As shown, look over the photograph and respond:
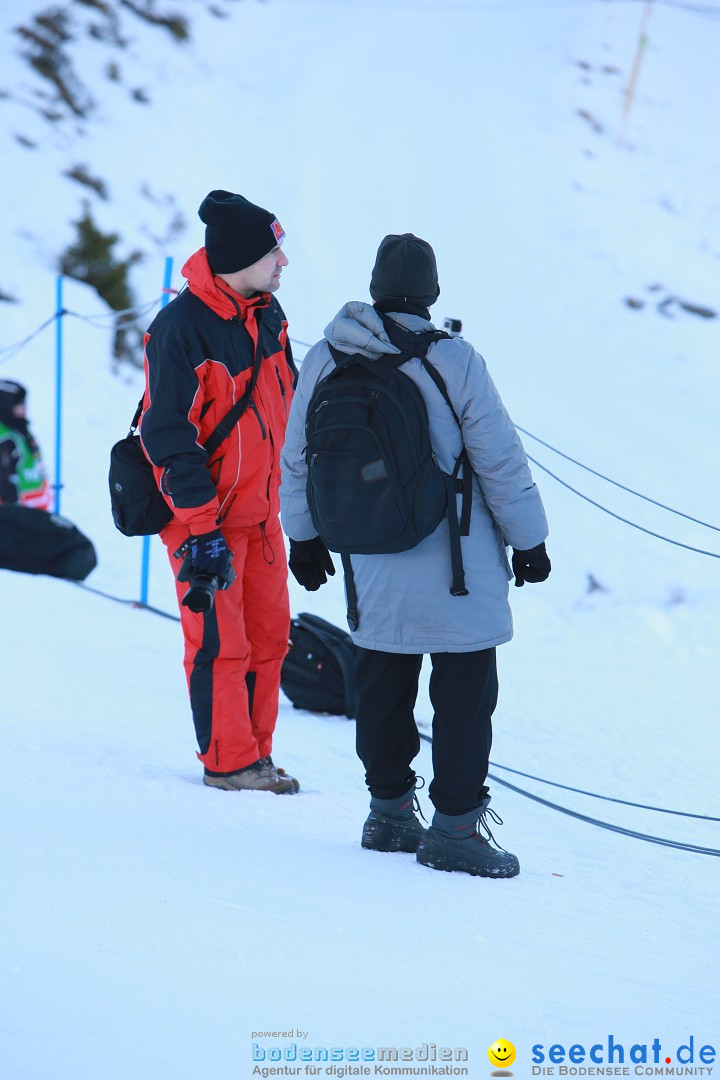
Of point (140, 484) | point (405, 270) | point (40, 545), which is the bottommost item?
point (40, 545)

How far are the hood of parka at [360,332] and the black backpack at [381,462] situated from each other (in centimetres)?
2

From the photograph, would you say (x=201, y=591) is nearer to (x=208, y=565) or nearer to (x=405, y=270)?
(x=208, y=565)

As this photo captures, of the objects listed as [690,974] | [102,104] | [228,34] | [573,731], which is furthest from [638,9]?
[690,974]

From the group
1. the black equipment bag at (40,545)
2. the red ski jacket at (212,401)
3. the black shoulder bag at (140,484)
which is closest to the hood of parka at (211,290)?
the red ski jacket at (212,401)

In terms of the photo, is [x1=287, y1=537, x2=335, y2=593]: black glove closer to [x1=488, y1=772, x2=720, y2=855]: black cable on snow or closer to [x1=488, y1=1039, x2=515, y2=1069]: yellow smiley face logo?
[x1=488, y1=1039, x2=515, y2=1069]: yellow smiley face logo

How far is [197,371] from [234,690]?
2.88 ft

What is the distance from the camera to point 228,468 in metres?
2.87

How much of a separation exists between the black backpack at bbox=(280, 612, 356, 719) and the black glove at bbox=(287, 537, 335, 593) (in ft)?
5.24

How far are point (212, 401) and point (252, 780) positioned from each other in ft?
3.48

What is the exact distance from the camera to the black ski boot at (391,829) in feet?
8.49

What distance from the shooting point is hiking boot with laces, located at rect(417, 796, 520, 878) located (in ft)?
8.04

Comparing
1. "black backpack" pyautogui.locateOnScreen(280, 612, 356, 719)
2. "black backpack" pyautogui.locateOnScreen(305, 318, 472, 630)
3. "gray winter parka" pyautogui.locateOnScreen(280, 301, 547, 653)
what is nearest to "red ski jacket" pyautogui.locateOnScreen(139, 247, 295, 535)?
"gray winter parka" pyautogui.locateOnScreen(280, 301, 547, 653)

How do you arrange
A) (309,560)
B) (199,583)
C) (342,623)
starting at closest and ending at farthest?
(309,560), (199,583), (342,623)

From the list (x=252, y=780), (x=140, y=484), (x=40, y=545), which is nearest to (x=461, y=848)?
(x=252, y=780)
